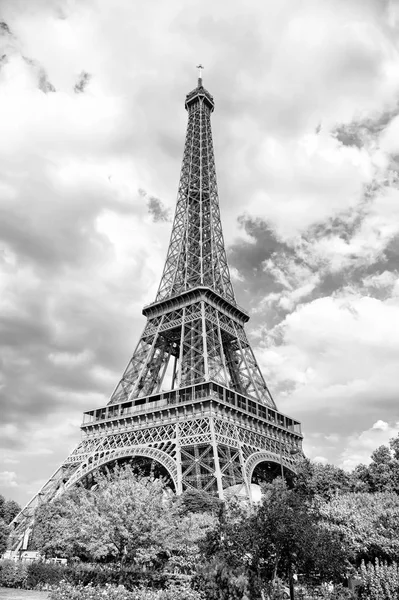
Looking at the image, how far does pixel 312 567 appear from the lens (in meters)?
18.8

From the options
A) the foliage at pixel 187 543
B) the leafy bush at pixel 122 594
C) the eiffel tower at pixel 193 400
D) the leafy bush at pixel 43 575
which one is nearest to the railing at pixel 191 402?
the eiffel tower at pixel 193 400

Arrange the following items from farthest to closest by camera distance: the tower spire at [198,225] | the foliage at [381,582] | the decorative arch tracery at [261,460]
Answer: the tower spire at [198,225], the decorative arch tracery at [261,460], the foliage at [381,582]

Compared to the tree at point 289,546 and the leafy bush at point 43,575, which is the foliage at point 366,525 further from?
the leafy bush at point 43,575

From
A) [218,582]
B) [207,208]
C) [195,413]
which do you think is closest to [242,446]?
[195,413]

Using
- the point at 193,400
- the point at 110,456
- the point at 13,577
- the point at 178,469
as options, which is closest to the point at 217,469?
the point at 178,469

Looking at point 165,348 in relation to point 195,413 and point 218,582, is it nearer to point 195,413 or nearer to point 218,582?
point 195,413

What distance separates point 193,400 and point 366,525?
957 inches

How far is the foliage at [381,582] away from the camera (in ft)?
60.9

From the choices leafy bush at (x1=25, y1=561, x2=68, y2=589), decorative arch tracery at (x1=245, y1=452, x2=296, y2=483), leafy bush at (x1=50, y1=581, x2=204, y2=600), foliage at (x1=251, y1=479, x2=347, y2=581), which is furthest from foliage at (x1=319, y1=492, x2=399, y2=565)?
leafy bush at (x1=25, y1=561, x2=68, y2=589)

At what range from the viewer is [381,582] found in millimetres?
19594

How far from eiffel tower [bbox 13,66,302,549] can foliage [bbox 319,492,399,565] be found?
1316 centimetres

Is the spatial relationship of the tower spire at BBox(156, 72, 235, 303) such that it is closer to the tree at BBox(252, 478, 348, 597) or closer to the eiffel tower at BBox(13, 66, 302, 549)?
the eiffel tower at BBox(13, 66, 302, 549)

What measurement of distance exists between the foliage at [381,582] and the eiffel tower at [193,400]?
60.7 feet

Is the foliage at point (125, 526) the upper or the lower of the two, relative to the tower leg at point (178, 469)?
lower
